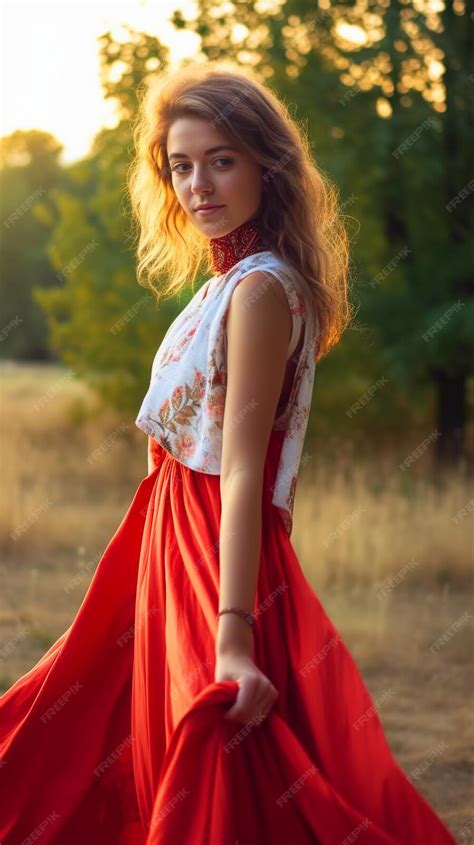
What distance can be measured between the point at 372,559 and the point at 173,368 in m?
4.46

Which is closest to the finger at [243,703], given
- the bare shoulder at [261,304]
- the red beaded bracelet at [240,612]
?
the red beaded bracelet at [240,612]

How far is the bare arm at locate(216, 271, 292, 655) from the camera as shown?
1.83 m

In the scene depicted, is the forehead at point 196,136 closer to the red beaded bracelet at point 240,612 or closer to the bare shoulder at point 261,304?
the bare shoulder at point 261,304

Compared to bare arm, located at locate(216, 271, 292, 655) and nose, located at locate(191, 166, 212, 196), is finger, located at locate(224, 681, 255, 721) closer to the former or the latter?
bare arm, located at locate(216, 271, 292, 655)

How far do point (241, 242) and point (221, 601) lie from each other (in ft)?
2.28

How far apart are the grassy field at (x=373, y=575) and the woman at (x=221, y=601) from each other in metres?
1.49

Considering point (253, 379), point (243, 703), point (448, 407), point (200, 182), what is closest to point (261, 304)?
point (253, 379)

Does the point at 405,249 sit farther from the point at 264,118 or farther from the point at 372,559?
the point at 264,118

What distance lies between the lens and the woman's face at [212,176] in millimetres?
2035

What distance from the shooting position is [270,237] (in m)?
2.12

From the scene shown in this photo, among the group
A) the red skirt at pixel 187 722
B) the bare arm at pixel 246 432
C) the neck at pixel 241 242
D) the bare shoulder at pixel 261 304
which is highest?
the neck at pixel 241 242

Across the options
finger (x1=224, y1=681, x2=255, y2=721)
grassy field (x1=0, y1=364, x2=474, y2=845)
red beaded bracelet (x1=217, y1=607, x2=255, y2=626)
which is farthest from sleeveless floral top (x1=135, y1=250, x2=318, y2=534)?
grassy field (x1=0, y1=364, x2=474, y2=845)

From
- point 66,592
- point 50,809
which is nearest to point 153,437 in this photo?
point 50,809

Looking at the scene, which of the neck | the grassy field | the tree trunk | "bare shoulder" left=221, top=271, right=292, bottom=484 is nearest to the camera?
"bare shoulder" left=221, top=271, right=292, bottom=484
